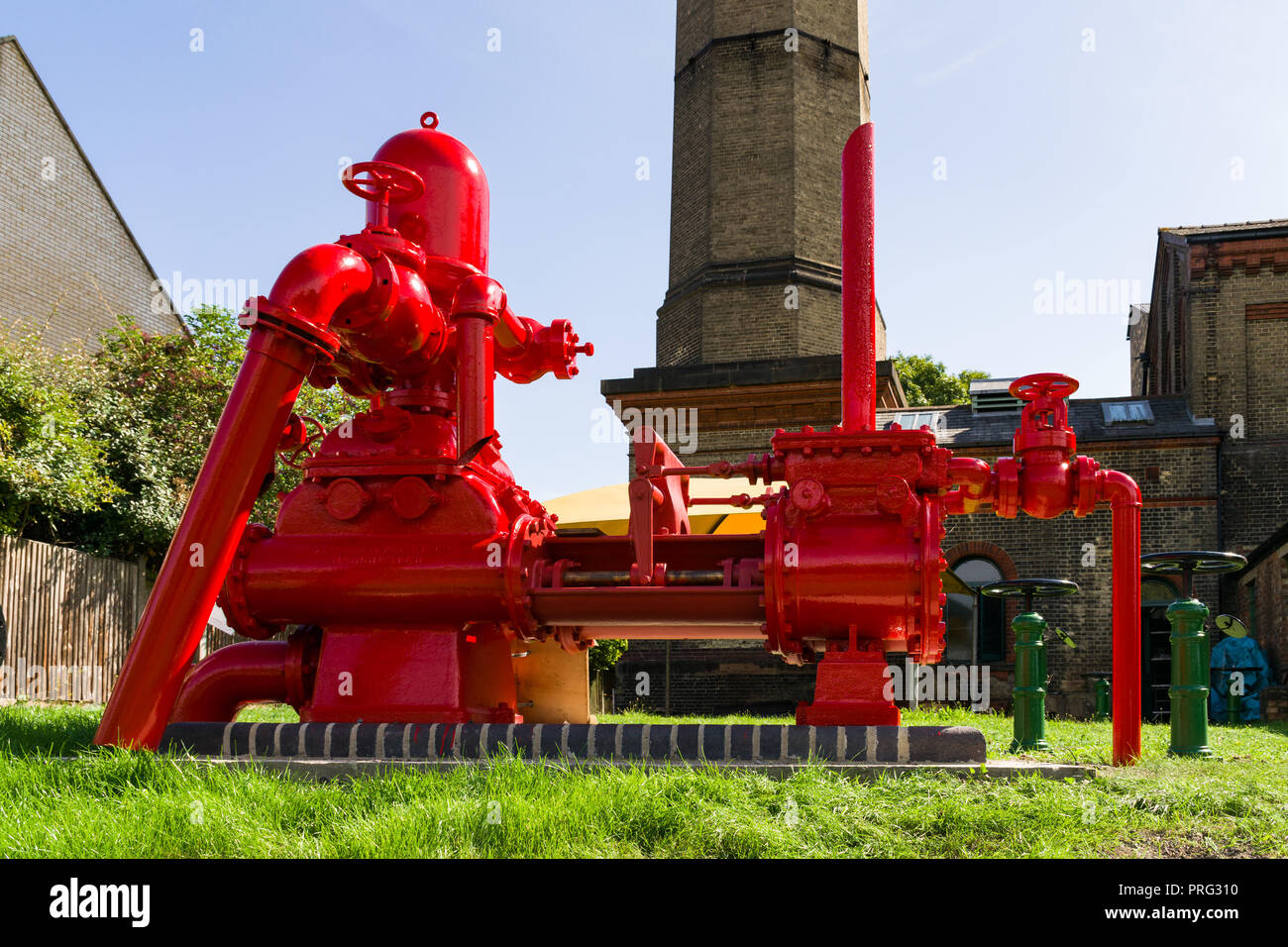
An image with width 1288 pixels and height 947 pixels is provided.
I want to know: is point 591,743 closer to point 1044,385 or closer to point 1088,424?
point 1044,385

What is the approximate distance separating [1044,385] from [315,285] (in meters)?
3.28

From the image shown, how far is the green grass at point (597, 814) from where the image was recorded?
3027mm

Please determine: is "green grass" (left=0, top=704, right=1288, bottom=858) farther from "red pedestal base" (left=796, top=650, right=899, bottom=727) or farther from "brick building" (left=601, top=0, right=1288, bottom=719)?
"brick building" (left=601, top=0, right=1288, bottom=719)

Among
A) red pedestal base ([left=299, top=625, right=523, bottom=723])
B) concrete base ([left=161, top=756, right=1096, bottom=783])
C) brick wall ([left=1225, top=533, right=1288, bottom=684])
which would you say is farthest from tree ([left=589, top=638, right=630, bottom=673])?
concrete base ([left=161, top=756, right=1096, bottom=783])

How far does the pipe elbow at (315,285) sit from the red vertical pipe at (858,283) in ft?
7.10

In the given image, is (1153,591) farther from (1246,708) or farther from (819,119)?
(819,119)

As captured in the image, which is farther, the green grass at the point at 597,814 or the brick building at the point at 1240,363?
the brick building at the point at 1240,363

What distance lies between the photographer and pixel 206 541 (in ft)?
15.5

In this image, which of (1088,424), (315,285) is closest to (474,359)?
(315,285)

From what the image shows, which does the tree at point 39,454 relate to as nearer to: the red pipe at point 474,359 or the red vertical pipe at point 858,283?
the red pipe at point 474,359

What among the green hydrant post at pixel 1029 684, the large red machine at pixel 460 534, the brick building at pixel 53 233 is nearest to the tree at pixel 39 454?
the brick building at pixel 53 233

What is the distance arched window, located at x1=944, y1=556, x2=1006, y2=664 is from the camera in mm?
20062

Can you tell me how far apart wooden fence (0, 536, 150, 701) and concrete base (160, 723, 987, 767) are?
9.51 metres
